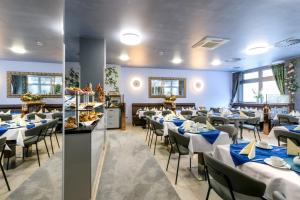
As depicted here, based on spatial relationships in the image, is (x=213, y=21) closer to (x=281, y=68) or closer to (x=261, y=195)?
(x=261, y=195)

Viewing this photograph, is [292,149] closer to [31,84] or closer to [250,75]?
[31,84]

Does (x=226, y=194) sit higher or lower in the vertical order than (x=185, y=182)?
higher

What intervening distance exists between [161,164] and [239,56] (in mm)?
4636

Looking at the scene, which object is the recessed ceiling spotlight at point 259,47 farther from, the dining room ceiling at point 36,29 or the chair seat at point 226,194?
the dining room ceiling at point 36,29

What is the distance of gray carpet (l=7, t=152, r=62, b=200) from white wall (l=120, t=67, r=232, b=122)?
21.0 feet

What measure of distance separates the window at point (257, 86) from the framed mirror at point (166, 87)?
301 centimetres

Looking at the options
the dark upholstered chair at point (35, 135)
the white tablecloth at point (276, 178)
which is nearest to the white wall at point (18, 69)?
the dark upholstered chair at point (35, 135)

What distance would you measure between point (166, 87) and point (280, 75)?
4.48 metres

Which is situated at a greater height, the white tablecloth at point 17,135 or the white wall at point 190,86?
the white wall at point 190,86

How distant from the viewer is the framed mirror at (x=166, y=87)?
8.33 m

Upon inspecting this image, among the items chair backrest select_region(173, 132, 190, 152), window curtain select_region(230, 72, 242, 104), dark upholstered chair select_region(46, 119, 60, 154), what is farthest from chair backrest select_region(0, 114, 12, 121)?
window curtain select_region(230, 72, 242, 104)

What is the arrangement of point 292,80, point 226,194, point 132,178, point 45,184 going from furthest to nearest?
point 292,80 < point 132,178 < point 226,194 < point 45,184

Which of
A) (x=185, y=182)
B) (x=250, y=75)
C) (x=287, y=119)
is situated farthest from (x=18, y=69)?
(x=250, y=75)

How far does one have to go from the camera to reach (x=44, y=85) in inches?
50.6
